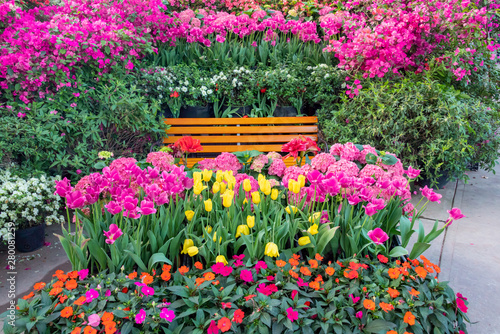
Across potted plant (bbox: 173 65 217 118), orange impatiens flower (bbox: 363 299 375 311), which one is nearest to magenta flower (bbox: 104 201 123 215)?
orange impatiens flower (bbox: 363 299 375 311)

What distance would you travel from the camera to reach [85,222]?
1.57m

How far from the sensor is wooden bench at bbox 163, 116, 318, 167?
3.58 metres

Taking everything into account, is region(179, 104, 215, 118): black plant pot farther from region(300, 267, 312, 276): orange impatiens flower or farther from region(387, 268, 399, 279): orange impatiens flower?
region(387, 268, 399, 279): orange impatiens flower

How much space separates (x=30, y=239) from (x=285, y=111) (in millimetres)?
2717

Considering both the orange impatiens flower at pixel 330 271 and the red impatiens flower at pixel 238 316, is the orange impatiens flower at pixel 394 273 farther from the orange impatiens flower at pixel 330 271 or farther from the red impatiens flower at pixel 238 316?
Answer: the red impatiens flower at pixel 238 316

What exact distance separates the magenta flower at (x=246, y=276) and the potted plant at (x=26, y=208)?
1.65 m

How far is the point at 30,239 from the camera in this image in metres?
2.40

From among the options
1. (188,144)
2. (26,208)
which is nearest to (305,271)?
(188,144)

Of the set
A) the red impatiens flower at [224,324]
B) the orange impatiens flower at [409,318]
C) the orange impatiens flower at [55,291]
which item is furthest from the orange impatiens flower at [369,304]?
the orange impatiens flower at [55,291]

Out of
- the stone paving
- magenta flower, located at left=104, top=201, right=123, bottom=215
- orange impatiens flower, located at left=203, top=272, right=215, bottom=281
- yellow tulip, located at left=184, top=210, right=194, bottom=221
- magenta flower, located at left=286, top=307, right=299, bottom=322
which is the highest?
magenta flower, located at left=104, top=201, right=123, bottom=215

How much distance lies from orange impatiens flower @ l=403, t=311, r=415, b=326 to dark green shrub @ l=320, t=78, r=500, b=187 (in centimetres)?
219

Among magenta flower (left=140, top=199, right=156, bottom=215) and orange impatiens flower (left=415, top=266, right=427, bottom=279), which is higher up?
magenta flower (left=140, top=199, right=156, bottom=215)

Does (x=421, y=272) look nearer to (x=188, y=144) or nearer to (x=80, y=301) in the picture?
(x=80, y=301)

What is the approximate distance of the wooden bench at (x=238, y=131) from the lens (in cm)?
358
